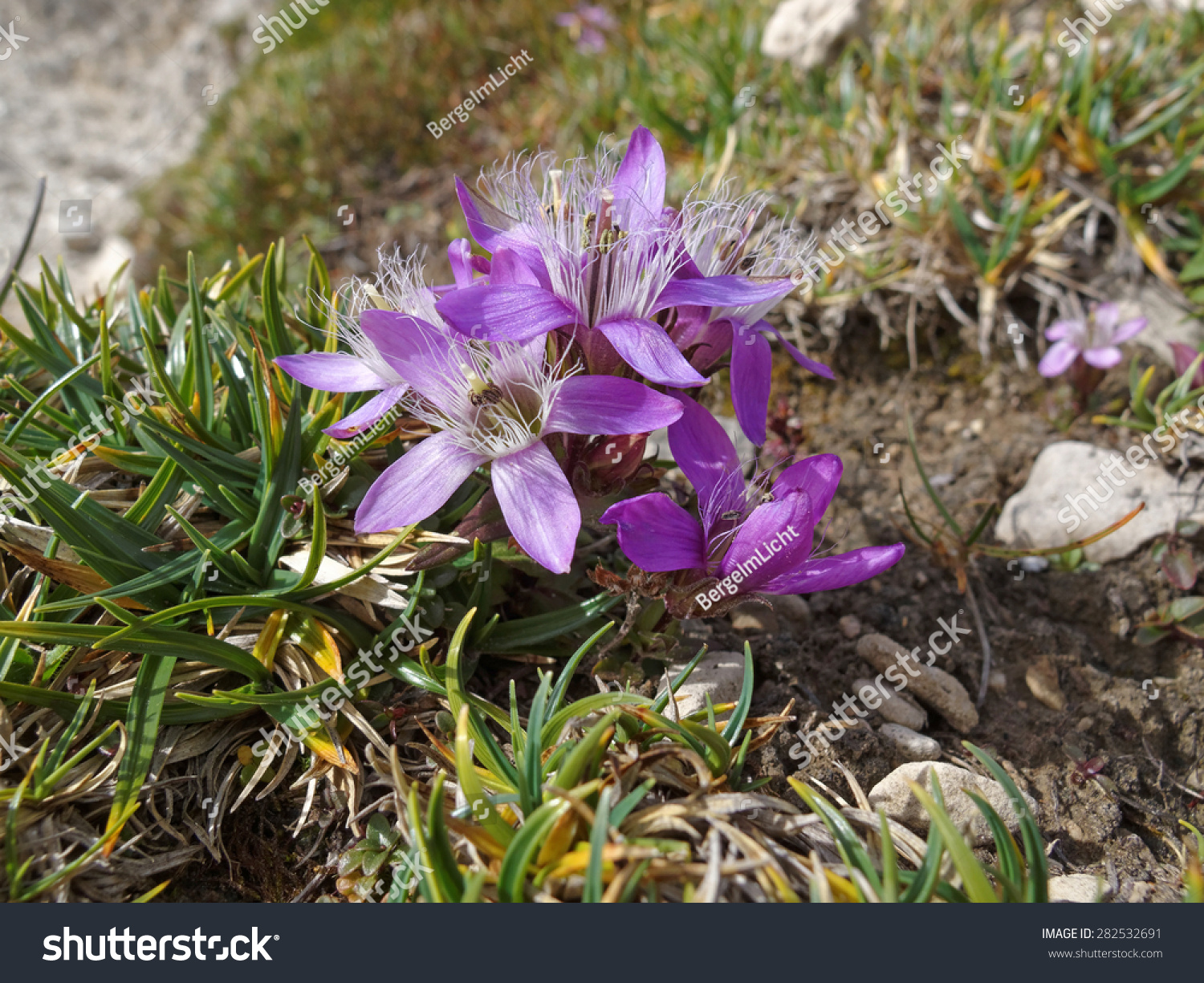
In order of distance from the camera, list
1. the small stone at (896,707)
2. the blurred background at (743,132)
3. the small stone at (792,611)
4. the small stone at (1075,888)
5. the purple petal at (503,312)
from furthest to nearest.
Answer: the blurred background at (743,132) → the small stone at (792,611) → the small stone at (896,707) → the small stone at (1075,888) → the purple petal at (503,312)

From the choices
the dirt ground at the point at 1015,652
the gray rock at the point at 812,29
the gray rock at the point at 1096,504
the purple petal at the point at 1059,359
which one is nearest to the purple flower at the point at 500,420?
the dirt ground at the point at 1015,652

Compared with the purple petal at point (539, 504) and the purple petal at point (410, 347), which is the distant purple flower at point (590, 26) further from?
the purple petal at point (539, 504)

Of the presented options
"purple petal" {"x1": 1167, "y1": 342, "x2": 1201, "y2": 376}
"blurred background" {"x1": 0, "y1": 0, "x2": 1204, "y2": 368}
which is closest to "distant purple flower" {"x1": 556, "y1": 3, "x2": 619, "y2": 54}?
"blurred background" {"x1": 0, "y1": 0, "x2": 1204, "y2": 368}

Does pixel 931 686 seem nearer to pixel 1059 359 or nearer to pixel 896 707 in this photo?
pixel 896 707

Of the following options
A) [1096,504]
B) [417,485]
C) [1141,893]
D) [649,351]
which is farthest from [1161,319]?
[417,485]

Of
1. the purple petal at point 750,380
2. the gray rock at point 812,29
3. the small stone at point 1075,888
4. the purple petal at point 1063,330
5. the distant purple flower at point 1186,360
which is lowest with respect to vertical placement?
the small stone at point 1075,888

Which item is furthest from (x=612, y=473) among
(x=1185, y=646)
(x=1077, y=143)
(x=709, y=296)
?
(x=1077, y=143)

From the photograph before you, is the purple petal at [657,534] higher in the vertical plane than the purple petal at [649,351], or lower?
lower

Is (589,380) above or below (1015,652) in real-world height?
above
